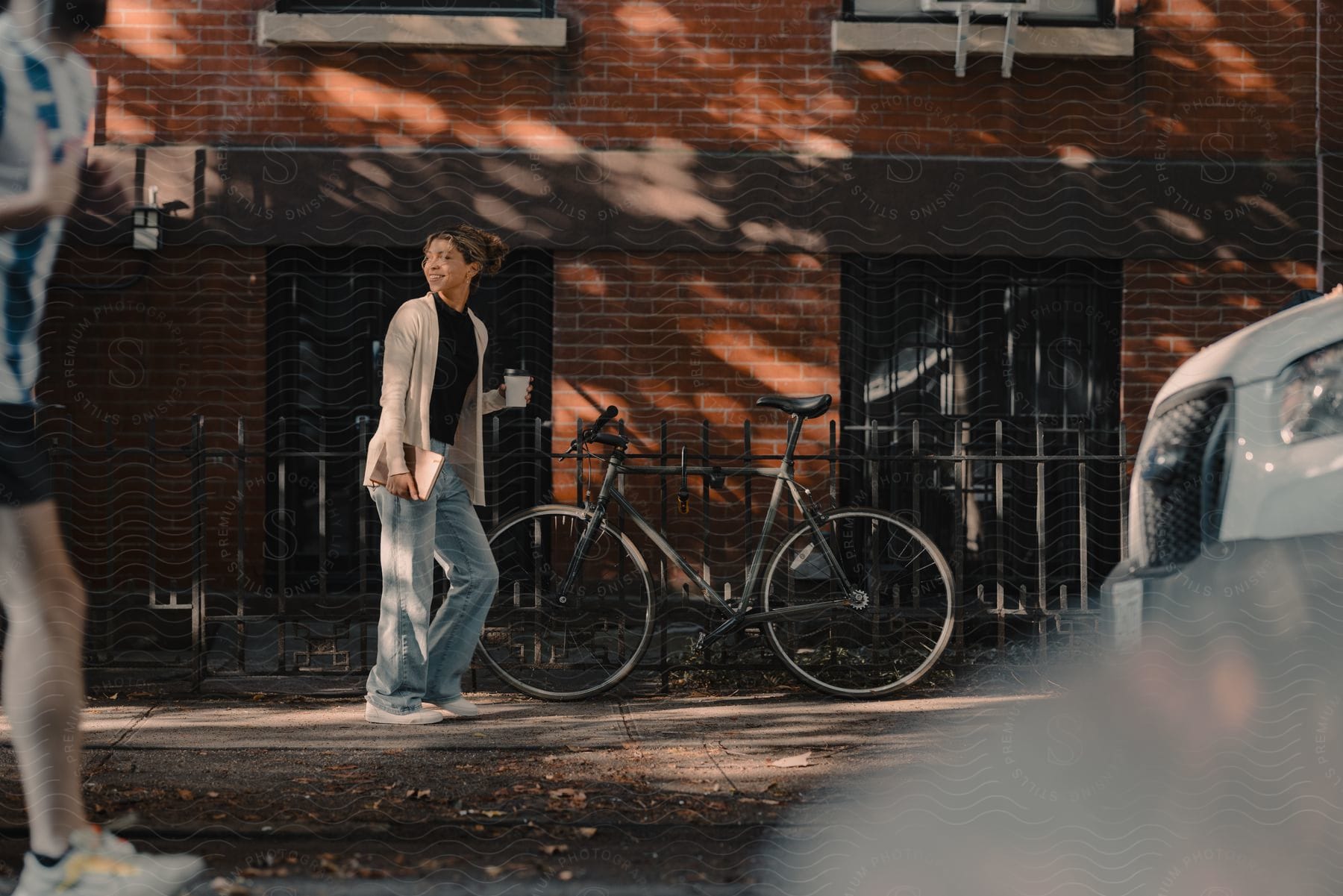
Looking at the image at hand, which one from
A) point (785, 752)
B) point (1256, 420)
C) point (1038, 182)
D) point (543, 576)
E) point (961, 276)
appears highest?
point (1038, 182)

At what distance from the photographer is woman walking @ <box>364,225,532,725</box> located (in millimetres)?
5375

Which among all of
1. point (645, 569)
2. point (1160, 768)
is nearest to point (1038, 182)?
point (645, 569)

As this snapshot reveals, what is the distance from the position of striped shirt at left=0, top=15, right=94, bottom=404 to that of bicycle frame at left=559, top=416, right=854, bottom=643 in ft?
12.1

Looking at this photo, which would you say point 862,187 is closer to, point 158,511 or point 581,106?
point 581,106

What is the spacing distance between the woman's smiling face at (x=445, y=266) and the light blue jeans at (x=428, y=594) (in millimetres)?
627

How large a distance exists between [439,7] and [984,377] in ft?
12.6

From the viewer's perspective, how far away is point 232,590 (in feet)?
25.2

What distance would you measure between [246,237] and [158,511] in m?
1.60

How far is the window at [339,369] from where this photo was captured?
7930 mm

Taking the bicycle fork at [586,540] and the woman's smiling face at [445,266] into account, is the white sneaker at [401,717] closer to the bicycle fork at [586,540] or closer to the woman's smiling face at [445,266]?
the bicycle fork at [586,540]

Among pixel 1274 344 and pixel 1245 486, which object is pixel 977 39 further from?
pixel 1245 486

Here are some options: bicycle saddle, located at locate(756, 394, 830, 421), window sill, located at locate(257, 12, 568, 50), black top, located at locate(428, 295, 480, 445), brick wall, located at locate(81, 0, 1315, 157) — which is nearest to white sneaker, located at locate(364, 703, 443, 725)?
black top, located at locate(428, 295, 480, 445)

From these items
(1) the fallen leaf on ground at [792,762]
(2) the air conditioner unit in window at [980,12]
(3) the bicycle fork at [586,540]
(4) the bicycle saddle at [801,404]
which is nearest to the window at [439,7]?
(2) the air conditioner unit in window at [980,12]

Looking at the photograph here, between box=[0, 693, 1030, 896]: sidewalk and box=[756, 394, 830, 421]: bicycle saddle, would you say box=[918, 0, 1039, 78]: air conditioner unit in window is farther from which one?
box=[0, 693, 1030, 896]: sidewalk
